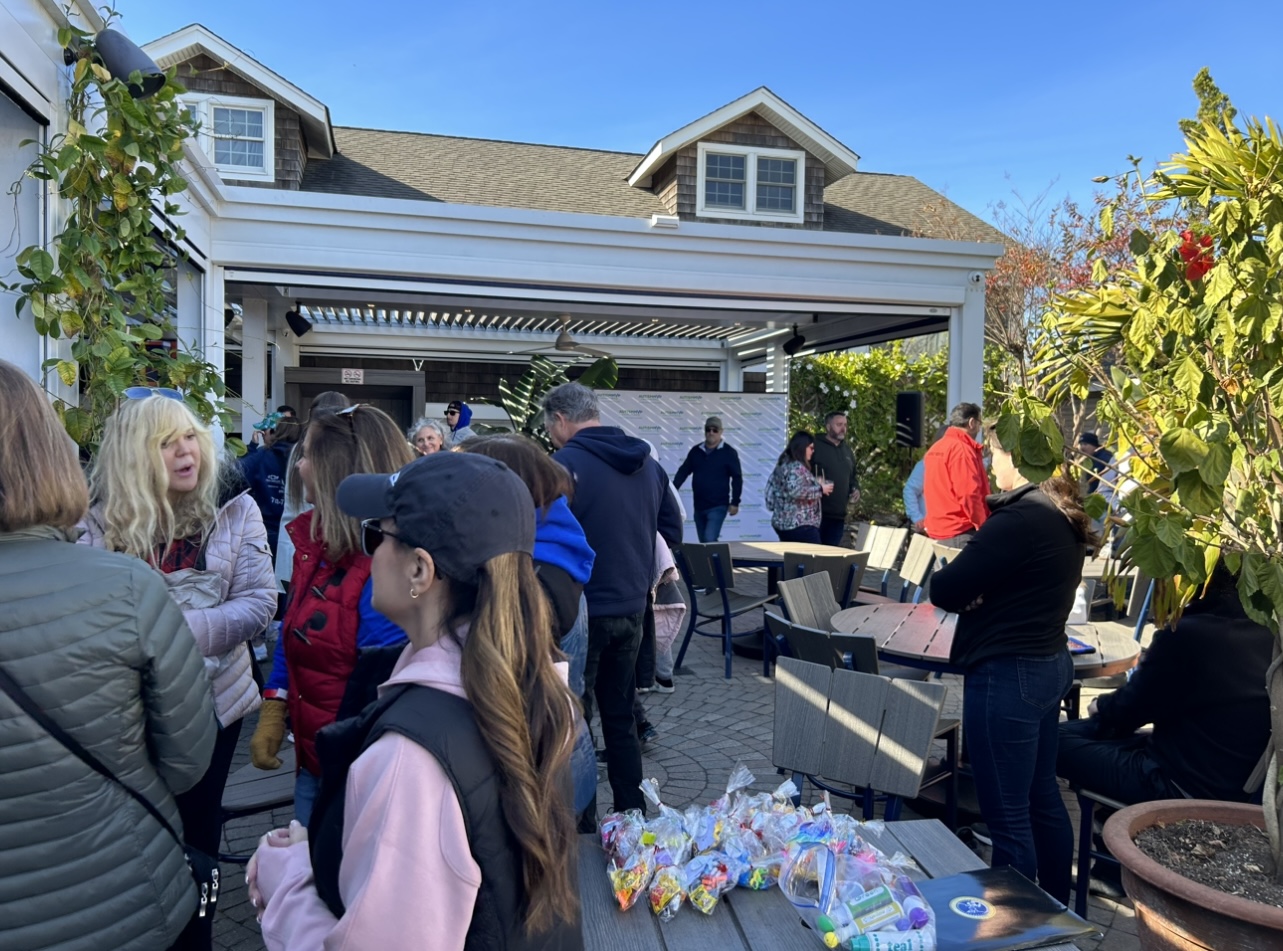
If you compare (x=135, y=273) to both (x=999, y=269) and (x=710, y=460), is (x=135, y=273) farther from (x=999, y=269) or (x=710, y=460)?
(x=999, y=269)

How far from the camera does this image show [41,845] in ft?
5.61

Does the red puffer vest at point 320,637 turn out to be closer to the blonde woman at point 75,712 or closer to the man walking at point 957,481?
the blonde woman at point 75,712

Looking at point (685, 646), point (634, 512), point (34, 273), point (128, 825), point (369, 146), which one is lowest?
point (685, 646)

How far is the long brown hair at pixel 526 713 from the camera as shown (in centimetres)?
125

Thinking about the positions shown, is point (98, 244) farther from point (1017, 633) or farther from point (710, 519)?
point (710, 519)

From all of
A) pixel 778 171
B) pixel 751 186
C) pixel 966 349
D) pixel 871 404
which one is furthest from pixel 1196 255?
pixel 871 404

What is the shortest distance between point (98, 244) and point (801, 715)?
3.39 metres

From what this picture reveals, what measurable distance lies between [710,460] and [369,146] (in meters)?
8.80

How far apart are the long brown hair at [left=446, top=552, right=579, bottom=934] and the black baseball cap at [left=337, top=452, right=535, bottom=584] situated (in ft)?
0.09

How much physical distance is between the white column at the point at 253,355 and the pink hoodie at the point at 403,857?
9555 millimetres

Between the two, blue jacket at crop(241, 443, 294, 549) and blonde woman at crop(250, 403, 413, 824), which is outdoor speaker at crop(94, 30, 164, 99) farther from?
blue jacket at crop(241, 443, 294, 549)

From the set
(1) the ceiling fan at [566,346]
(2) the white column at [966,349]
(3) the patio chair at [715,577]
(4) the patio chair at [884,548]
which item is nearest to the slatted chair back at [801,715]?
(3) the patio chair at [715,577]

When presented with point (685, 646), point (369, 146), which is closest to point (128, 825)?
point (685, 646)

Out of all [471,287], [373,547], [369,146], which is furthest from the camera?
[369,146]
